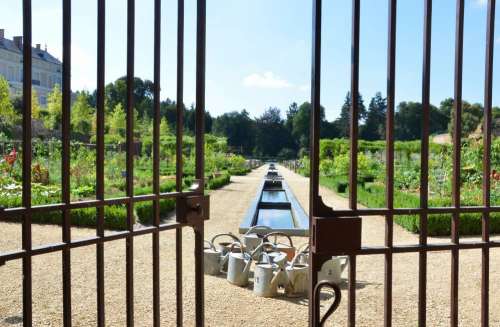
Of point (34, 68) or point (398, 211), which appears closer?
point (398, 211)

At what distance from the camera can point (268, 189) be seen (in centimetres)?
1725

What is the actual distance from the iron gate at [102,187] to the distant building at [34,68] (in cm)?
4163

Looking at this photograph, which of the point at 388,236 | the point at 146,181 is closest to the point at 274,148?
the point at 146,181

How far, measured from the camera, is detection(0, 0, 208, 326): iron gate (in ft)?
5.10

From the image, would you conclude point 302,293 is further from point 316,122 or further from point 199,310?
point 316,122

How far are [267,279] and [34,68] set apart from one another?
49308mm

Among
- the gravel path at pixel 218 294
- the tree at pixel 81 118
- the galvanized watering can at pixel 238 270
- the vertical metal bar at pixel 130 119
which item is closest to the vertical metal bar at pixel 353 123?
the vertical metal bar at pixel 130 119

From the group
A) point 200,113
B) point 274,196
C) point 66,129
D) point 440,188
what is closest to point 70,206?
point 66,129

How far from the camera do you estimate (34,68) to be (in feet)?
155

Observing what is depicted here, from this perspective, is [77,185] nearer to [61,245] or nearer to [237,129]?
[61,245]

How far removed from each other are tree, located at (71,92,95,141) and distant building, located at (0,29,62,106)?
8.48 metres

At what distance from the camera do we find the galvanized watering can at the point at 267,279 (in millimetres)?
4172

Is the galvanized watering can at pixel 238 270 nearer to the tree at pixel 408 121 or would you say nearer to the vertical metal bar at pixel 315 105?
the vertical metal bar at pixel 315 105

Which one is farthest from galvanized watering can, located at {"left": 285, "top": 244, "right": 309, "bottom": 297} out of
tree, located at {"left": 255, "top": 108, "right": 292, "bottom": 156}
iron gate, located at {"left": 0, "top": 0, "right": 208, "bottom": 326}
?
tree, located at {"left": 255, "top": 108, "right": 292, "bottom": 156}
